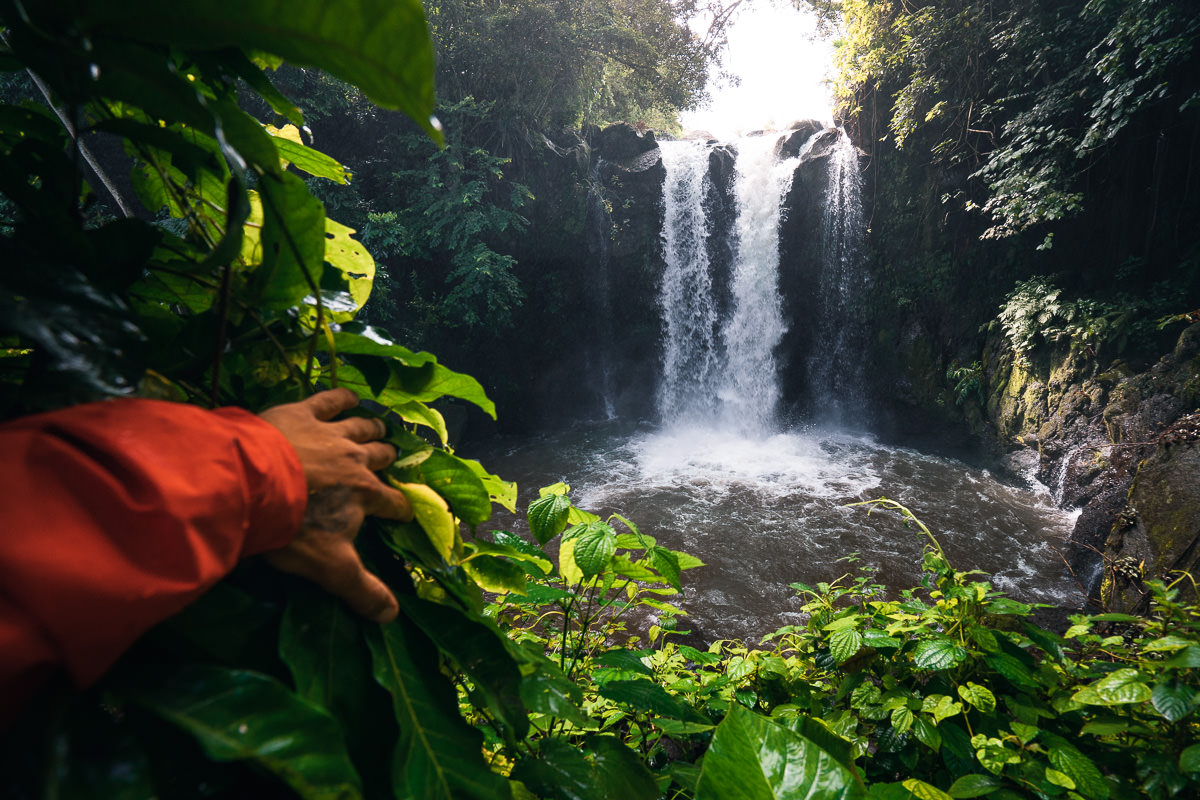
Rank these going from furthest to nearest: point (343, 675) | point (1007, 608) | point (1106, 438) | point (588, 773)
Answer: point (1106, 438) → point (1007, 608) → point (588, 773) → point (343, 675)

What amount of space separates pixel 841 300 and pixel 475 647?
10887 millimetres

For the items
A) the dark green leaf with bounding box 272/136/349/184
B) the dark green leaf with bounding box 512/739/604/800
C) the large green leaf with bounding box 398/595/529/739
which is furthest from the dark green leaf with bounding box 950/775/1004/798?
the dark green leaf with bounding box 272/136/349/184

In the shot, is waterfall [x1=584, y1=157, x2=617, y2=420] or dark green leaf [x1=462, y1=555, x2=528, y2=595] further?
waterfall [x1=584, y1=157, x2=617, y2=420]

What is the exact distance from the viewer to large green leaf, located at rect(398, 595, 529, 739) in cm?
65

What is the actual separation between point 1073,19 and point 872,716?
931 centimetres

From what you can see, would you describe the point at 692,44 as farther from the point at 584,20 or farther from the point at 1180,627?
the point at 1180,627

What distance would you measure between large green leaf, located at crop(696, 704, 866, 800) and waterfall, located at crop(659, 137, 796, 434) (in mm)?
9922

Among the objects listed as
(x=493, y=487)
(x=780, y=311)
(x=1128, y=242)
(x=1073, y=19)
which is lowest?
(x=493, y=487)

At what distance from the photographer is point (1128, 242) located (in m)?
6.55

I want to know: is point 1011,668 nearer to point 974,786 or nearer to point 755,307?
point 974,786

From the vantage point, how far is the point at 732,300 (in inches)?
418

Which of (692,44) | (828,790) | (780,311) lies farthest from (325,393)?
(692,44)

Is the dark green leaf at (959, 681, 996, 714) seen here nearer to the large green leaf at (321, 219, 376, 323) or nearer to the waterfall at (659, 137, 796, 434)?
the large green leaf at (321, 219, 376, 323)

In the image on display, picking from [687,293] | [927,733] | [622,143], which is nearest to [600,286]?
[687,293]
